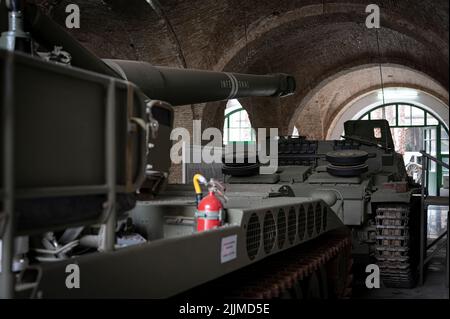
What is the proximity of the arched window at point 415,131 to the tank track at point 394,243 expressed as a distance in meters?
20.7

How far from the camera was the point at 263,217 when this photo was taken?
3.78 m

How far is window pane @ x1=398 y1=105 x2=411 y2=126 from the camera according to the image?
28453 mm

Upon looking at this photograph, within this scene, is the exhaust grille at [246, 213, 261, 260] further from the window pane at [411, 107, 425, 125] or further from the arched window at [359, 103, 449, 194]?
the window pane at [411, 107, 425, 125]

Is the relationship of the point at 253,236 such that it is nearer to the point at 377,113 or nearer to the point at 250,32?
the point at 250,32

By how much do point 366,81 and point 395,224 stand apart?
19.1 meters

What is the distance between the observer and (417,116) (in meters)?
28.3

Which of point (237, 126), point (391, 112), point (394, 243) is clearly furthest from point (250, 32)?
point (391, 112)

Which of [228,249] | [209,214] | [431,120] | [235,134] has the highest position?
[431,120]

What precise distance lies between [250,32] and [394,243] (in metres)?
8.39

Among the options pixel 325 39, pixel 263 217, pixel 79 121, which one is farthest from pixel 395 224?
pixel 325 39

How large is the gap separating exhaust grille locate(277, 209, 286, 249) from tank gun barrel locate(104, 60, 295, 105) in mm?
1560

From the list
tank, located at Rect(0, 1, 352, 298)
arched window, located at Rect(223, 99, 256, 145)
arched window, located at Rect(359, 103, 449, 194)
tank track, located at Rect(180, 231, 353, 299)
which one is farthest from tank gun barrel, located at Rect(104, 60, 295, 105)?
arched window, located at Rect(359, 103, 449, 194)

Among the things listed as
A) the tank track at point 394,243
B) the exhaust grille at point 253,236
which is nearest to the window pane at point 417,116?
the tank track at point 394,243

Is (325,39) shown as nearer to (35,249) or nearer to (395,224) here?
(395,224)
